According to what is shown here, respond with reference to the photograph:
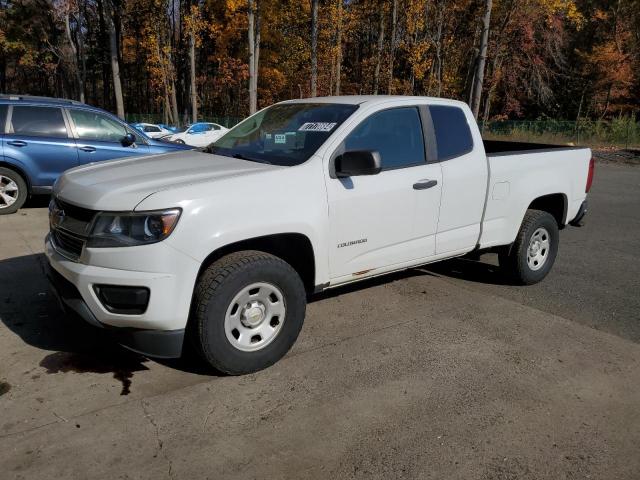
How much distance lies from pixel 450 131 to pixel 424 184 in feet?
2.31

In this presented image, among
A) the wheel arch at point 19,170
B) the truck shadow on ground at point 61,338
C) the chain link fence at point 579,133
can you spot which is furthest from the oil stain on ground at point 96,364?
the chain link fence at point 579,133

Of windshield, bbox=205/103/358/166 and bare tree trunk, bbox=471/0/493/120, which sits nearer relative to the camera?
windshield, bbox=205/103/358/166

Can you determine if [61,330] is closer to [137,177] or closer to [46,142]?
[137,177]

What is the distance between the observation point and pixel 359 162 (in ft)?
12.4

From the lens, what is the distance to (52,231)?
387cm

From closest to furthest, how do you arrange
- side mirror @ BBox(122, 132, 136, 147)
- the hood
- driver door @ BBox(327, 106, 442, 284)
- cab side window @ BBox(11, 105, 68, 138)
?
the hood → driver door @ BBox(327, 106, 442, 284) → side mirror @ BBox(122, 132, 136, 147) → cab side window @ BBox(11, 105, 68, 138)

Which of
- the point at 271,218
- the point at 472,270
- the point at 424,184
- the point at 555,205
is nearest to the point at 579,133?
the point at 555,205

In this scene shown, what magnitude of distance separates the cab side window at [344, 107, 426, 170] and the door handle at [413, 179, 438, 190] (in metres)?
0.16

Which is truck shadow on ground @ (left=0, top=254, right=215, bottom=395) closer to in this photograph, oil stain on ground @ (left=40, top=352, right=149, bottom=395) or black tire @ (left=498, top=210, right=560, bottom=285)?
oil stain on ground @ (left=40, top=352, right=149, bottom=395)

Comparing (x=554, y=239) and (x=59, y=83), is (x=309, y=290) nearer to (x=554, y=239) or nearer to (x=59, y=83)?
(x=554, y=239)

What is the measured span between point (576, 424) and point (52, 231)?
3658 millimetres

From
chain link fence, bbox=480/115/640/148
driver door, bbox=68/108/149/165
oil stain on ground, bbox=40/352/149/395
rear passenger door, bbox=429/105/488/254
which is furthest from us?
chain link fence, bbox=480/115/640/148

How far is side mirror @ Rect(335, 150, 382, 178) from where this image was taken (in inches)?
148

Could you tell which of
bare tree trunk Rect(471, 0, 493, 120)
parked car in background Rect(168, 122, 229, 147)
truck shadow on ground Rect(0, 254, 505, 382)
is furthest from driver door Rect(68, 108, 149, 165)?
bare tree trunk Rect(471, 0, 493, 120)
